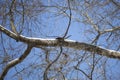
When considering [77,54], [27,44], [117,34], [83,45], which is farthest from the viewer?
[117,34]

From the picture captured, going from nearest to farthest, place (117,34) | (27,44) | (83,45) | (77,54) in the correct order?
1. (83,45)
2. (27,44)
3. (77,54)
4. (117,34)

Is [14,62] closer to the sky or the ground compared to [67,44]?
closer to the ground

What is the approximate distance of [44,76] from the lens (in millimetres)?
5219

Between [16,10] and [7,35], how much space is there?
600 millimetres

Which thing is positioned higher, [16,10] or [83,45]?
[16,10]

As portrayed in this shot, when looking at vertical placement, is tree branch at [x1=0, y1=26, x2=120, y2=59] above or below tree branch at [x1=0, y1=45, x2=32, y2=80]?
above

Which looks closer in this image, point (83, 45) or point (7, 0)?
point (83, 45)

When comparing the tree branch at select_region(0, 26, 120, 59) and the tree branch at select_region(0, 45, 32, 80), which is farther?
the tree branch at select_region(0, 45, 32, 80)

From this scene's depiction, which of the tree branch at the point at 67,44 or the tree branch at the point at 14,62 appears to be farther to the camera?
the tree branch at the point at 14,62

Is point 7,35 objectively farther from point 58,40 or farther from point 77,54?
point 77,54

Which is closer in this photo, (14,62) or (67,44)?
(67,44)

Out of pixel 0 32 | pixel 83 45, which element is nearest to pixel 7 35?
pixel 0 32

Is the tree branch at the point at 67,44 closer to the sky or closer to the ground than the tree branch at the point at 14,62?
closer to the sky

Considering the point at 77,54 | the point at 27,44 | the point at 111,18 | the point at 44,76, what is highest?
the point at 111,18
